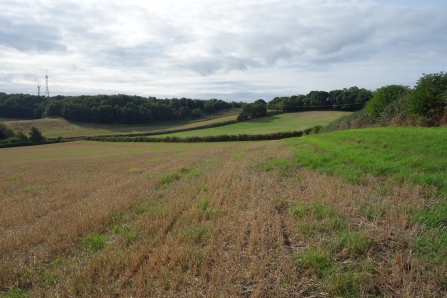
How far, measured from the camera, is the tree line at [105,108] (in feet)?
316

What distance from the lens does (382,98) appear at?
1160 inches

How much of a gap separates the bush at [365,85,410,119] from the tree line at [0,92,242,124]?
83.3 metres

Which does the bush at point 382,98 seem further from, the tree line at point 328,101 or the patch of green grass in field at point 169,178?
the tree line at point 328,101

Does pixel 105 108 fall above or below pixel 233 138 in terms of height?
above

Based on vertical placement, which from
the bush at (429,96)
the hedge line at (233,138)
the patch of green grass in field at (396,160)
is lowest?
the hedge line at (233,138)

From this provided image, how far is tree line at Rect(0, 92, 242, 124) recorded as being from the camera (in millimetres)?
96438

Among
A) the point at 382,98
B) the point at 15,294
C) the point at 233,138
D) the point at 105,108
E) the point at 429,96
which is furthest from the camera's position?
the point at 105,108

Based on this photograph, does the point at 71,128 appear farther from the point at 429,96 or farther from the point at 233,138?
the point at 429,96

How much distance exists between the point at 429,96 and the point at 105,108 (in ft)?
320

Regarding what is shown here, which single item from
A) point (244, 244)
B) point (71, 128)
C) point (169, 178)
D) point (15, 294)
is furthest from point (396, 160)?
point (71, 128)

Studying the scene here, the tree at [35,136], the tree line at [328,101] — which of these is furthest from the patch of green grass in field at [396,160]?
the tree line at [328,101]

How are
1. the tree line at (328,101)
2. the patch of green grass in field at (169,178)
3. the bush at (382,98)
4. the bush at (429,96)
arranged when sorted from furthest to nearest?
1. the tree line at (328,101)
2. the bush at (382,98)
3. the bush at (429,96)
4. the patch of green grass in field at (169,178)

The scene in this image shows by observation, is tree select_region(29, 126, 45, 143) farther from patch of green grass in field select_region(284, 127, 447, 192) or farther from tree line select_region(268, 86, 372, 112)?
tree line select_region(268, 86, 372, 112)

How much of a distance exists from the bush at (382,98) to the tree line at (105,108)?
8327 cm
